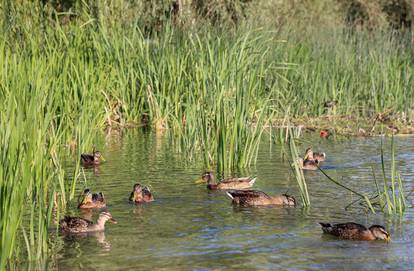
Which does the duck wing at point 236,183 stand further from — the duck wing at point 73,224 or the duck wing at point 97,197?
the duck wing at point 73,224

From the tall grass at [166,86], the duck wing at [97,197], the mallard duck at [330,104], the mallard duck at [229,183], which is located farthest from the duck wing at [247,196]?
the mallard duck at [330,104]

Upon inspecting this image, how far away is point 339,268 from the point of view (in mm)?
8242

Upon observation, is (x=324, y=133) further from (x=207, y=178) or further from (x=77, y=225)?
(x=77, y=225)

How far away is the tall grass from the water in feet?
1.70

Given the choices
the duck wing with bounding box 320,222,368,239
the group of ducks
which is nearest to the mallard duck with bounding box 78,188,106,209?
the group of ducks

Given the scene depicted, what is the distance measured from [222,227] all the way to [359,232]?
56.7 inches

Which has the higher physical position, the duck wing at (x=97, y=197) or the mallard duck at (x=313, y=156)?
the mallard duck at (x=313, y=156)

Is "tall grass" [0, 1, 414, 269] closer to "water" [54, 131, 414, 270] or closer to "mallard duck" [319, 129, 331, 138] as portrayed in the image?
"water" [54, 131, 414, 270]

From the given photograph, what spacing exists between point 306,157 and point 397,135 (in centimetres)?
401

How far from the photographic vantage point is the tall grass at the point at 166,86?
8.72m

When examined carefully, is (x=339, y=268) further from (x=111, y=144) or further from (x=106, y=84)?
(x=106, y=84)

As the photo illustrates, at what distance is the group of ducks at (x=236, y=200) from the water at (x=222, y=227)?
100mm

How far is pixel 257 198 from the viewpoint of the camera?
11.0 m

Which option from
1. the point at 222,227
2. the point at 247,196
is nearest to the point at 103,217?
the point at 222,227
